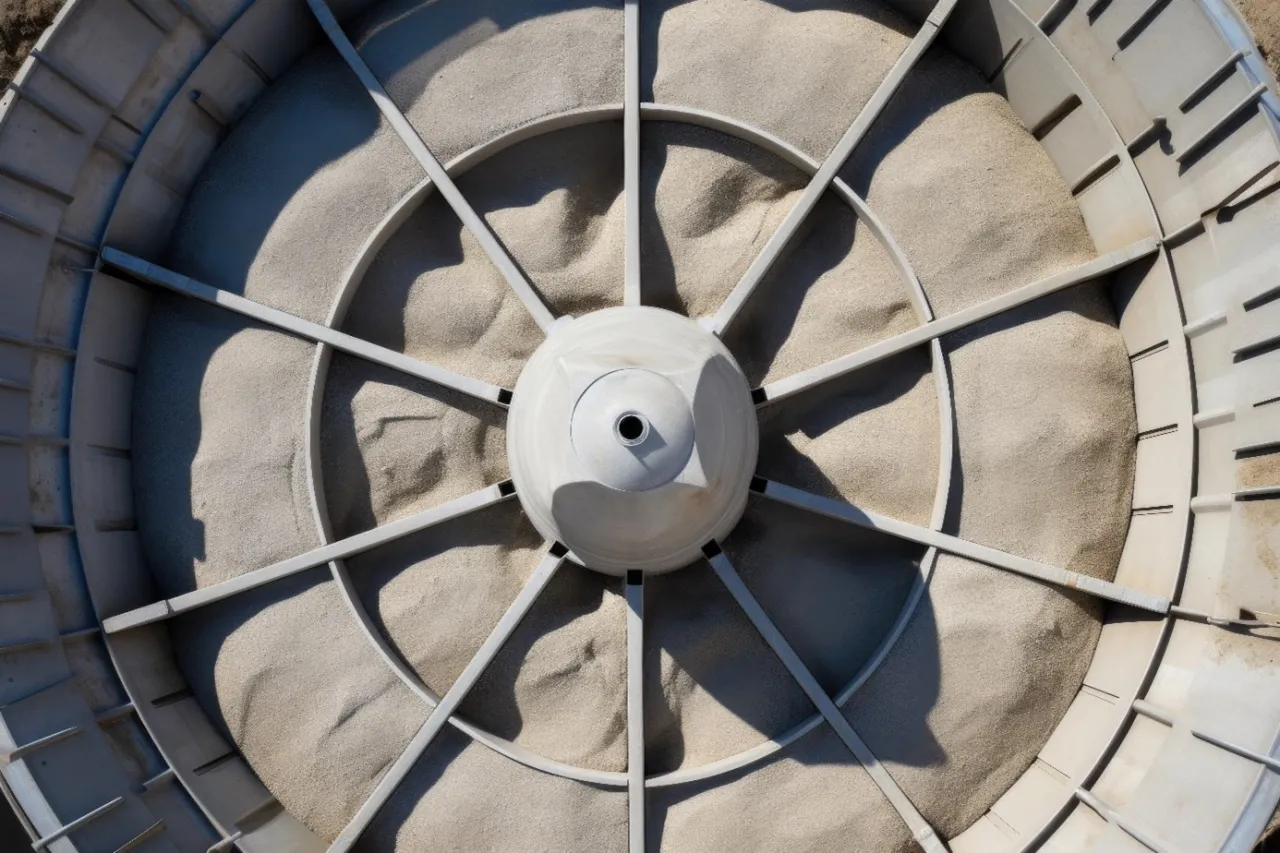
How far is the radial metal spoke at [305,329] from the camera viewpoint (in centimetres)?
680

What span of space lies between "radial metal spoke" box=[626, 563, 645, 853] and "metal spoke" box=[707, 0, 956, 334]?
80.8 inches

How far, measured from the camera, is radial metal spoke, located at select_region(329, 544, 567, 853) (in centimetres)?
668

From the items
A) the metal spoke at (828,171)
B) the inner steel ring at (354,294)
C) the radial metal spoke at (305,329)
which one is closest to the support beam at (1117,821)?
the inner steel ring at (354,294)

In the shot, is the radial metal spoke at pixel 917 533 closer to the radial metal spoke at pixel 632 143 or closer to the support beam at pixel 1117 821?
the support beam at pixel 1117 821

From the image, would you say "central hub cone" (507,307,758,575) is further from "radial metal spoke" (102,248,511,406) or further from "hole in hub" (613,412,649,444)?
"radial metal spoke" (102,248,511,406)

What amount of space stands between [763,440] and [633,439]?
5.95ft

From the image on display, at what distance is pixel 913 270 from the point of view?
6.93m

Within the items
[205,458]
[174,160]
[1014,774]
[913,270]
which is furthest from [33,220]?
[1014,774]

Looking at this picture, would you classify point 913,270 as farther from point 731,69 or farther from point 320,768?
point 320,768

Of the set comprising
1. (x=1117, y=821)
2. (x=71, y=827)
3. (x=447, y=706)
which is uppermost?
(x=71, y=827)

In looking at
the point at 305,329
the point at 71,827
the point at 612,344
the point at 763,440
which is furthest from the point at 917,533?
the point at 71,827

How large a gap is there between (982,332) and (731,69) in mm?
2765

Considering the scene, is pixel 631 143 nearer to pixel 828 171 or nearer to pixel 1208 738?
pixel 828 171

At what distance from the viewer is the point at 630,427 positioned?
18.5ft
